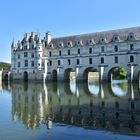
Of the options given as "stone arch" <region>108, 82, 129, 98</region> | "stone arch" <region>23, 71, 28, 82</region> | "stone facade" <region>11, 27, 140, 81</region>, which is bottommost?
"stone arch" <region>108, 82, 129, 98</region>

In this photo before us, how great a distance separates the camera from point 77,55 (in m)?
64.7

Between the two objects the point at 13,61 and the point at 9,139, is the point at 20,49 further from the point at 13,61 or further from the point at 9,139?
the point at 9,139

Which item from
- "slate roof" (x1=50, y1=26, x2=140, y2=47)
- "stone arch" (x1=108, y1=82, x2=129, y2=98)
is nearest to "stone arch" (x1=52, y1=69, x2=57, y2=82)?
"slate roof" (x1=50, y1=26, x2=140, y2=47)

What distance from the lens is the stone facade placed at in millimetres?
56344

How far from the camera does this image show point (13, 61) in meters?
77.8

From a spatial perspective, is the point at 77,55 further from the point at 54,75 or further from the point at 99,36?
the point at 54,75

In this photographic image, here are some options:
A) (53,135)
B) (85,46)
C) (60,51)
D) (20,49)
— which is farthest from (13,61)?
(53,135)

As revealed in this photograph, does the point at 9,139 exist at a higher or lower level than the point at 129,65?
lower

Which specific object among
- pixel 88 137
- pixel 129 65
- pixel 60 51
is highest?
pixel 60 51

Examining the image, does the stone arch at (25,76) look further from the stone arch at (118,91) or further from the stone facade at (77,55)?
the stone arch at (118,91)

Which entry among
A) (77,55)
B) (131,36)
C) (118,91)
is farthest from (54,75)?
(118,91)

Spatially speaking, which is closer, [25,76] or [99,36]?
[99,36]

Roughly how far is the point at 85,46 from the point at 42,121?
48.6 meters

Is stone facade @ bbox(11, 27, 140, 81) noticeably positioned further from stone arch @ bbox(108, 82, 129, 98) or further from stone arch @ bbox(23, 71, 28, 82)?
stone arch @ bbox(108, 82, 129, 98)
